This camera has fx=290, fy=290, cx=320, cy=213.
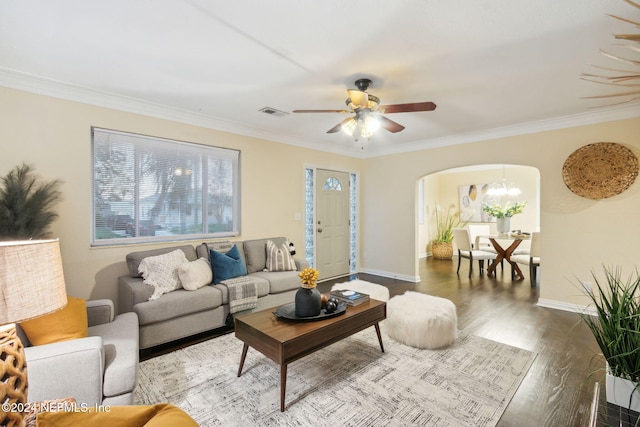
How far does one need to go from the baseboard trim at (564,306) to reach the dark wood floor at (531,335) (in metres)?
0.12

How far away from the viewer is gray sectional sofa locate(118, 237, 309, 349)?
2768 millimetres

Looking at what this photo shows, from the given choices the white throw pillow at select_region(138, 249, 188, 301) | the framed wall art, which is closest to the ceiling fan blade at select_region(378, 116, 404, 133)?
the white throw pillow at select_region(138, 249, 188, 301)

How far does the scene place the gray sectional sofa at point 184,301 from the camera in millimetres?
2768

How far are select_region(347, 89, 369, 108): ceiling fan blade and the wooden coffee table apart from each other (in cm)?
185

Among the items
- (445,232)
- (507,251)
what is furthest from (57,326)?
(445,232)

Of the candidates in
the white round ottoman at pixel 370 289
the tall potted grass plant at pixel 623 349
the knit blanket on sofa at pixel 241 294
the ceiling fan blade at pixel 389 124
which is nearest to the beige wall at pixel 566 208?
the white round ottoman at pixel 370 289

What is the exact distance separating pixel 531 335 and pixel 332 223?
3.48 metres

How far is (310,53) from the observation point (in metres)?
2.35

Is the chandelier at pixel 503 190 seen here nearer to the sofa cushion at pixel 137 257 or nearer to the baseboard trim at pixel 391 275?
the baseboard trim at pixel 391 275

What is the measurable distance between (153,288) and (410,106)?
3.03 m

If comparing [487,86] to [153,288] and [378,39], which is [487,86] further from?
[153,288]

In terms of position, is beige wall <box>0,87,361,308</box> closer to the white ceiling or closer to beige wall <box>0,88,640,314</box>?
beige wall <box>0,88,640,314</box>

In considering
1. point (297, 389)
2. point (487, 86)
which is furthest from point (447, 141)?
point (297, 389)

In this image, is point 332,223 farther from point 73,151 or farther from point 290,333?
point 73,151
